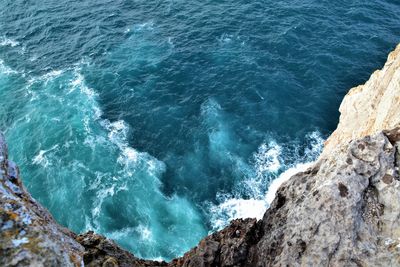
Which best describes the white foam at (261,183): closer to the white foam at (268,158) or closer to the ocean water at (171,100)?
the white foam at (268,158)

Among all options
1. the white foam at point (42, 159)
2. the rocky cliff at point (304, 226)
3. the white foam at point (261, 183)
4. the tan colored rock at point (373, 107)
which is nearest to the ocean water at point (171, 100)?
the white foam at point (261, 183)

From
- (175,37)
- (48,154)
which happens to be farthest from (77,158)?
(175,37)

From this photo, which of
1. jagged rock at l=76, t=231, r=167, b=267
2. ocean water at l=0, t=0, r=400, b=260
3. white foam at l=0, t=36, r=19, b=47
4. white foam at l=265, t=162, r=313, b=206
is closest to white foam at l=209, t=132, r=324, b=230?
white foam at l=265, t=162, r=313, b=206

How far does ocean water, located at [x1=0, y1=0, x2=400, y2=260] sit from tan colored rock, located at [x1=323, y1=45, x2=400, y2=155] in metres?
9.99

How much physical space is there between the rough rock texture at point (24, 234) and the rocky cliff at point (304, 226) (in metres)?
0.03

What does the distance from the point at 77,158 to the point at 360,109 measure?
4216cm

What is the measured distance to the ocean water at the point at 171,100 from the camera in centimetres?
5747

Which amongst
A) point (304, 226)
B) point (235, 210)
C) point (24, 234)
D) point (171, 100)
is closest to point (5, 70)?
point (171, 100)

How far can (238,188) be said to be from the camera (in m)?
58.9

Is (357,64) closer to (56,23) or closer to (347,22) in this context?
(347,22)

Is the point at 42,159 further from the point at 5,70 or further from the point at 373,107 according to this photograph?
the point at 373,107

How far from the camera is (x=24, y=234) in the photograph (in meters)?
14.9

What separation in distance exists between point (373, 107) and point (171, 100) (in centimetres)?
3667

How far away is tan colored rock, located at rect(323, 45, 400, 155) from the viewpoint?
37.1m
